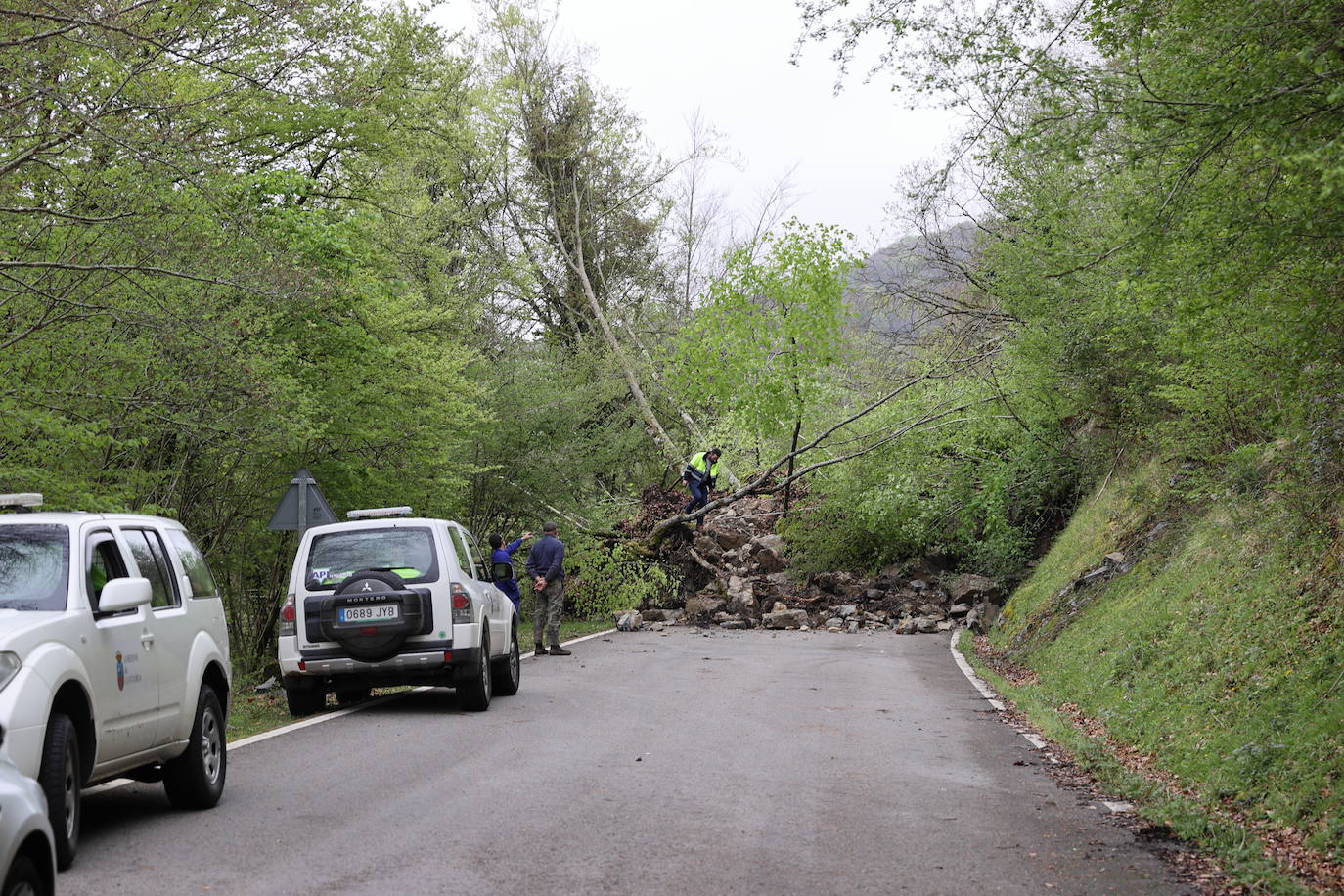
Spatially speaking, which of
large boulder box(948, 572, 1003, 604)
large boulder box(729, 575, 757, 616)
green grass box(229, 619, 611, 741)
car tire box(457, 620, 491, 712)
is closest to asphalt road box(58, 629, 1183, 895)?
car tire box(457, 620, 491, 712)

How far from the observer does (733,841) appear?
7215mm

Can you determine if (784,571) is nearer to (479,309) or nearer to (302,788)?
(479,309)

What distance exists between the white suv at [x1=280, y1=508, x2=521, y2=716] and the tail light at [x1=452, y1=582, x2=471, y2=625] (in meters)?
0.01

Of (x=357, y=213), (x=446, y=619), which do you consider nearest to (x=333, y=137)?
(x=357, y=213)

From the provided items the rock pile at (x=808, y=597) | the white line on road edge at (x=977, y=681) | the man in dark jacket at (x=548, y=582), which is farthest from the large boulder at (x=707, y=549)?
the man in dark jacket at (x=548, y=582)

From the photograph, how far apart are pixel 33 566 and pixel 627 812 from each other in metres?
3.77

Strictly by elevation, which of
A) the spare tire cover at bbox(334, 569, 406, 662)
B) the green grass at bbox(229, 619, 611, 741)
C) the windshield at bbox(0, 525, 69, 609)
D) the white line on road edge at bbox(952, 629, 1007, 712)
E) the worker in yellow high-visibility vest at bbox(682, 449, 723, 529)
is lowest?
the white line on road edge at bbox(952, 629, 1007, 712)

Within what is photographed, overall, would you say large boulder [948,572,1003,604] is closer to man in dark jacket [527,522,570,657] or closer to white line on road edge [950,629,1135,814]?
white line on road edge [950,629,1135,814]

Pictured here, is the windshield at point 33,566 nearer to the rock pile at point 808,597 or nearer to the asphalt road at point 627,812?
the asphalt road at point 627,812

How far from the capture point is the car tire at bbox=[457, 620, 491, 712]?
43.4ft

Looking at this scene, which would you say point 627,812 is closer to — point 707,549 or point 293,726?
point 293,726

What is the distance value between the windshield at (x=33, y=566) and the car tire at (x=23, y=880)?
2.77m

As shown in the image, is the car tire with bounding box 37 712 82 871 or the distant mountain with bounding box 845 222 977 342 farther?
the distant mountain with bounding box 845 222 977 342

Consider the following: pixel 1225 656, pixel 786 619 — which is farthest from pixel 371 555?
pixel 786 619
